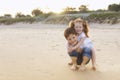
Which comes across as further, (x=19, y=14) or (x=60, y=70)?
(x=19, y=14)

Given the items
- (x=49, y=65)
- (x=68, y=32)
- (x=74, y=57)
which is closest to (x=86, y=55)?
(x=74, y=57)

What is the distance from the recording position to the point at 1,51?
779cm

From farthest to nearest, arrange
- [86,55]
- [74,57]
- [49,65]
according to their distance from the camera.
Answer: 1. [49,65]
2. [74,57]
3. [86,55]

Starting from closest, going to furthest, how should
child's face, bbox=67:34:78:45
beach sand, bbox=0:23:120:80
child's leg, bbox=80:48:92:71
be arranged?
beach sand, bbox=0:23:120:80, child's leg, bbox=80:48:92:71, child's face, bbox=67:34:78:45

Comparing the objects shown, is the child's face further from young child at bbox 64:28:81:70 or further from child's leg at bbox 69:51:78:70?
child's leg at bbox 69:51:78:70

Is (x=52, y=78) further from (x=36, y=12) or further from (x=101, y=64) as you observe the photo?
(x=36, y=12)

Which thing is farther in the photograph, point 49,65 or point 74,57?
point 49,65

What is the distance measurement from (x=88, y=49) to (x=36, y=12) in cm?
3339

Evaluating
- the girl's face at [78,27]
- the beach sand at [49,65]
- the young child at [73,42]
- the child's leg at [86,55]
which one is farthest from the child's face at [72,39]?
the beach sand at [49,65]

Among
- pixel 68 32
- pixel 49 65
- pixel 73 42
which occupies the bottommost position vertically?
pixel 49 65

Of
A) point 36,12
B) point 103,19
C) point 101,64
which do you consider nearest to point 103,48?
point 101,64

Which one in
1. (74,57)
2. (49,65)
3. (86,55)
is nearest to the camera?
(86,55)

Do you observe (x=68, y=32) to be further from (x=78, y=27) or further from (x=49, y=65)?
(x=49, y=65)

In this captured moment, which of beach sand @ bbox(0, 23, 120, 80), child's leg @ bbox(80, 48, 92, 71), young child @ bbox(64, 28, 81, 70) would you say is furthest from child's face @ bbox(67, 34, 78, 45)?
beach sand @ bbox(0, 23, 120, 80)
